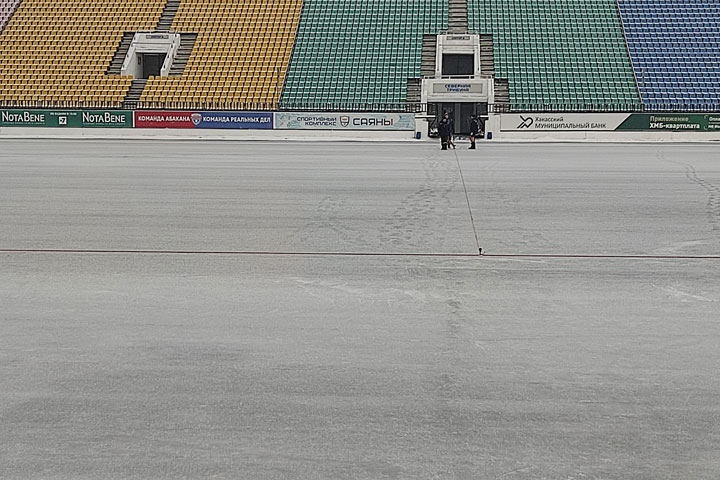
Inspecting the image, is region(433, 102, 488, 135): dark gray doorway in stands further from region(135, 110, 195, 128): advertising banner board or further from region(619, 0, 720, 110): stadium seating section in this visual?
region(135, 110, 195, 128): advertising banner board

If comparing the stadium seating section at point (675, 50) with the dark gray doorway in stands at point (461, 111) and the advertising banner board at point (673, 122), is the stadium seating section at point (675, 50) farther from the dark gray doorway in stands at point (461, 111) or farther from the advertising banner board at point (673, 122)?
the dark gray doorway in stands at point (461, 111)

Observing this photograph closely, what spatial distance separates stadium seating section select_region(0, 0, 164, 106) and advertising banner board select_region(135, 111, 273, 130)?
2.59 metres

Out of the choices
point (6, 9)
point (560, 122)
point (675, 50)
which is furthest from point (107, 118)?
point (675, 50)

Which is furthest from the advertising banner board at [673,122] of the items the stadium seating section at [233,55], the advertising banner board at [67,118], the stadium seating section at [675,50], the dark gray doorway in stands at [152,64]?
the dark gray doorway in stands at [152,64]

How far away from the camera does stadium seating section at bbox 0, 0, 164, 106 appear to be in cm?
4234

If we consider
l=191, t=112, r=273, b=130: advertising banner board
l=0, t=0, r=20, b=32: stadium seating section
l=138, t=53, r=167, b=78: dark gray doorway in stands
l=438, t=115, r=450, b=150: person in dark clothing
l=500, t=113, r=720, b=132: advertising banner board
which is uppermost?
l=0, t=0, r=20, b=32: stadium seating section

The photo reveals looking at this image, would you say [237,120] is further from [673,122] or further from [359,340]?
[359,340]

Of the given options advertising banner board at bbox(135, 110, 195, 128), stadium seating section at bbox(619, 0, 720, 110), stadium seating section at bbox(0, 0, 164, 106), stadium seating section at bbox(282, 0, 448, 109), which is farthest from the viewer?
stadium seating section at bbox(0, 0, 164, 106)

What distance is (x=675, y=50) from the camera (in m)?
44.1

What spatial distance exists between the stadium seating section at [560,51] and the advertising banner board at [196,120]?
38.1 feet

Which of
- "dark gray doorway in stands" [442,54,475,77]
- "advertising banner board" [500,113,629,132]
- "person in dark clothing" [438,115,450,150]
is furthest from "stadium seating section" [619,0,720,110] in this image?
"person in dark clothing" [438,115,450,150]

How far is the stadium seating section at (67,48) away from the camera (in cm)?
4234

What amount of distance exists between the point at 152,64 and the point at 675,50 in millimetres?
25746

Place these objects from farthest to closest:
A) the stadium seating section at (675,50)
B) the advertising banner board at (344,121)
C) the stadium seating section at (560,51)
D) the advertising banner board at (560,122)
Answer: the stadium seating section at (560,51) < the stadium seating section at (675,50) < the advertising banner board at (344,121) < the advertising banner board at (560,122)
